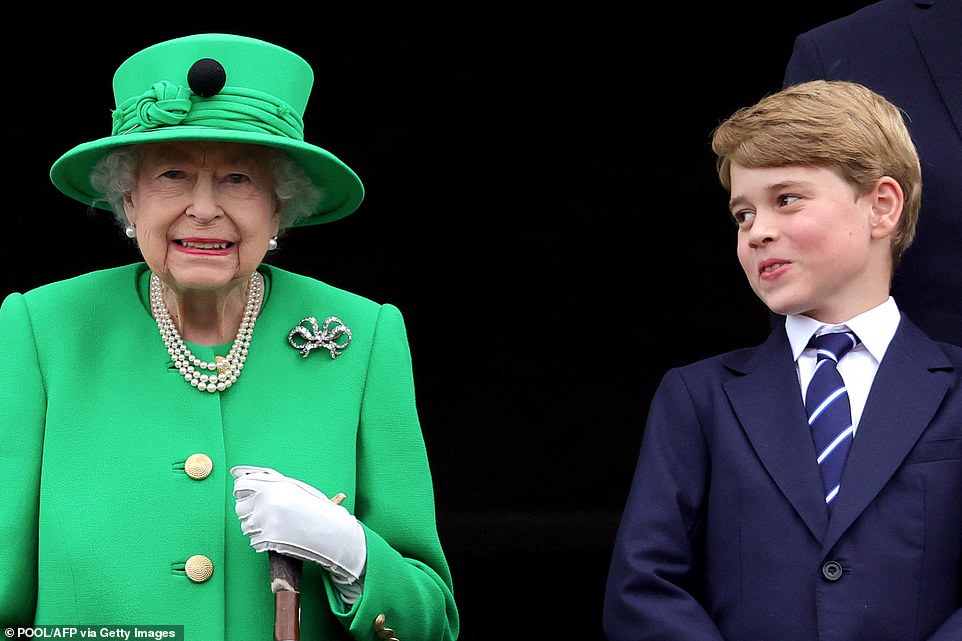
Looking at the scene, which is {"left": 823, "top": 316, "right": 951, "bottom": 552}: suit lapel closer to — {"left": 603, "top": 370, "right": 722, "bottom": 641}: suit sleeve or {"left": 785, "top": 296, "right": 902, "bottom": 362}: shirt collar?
{"left": 785, "top": 296, "right": 902, "bottom": 362}: shirt collar

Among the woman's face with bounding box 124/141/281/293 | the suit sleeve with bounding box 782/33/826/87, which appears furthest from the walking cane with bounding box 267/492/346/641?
the suit sleeve with bounding box 782/33/826/87

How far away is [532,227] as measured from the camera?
237 inches

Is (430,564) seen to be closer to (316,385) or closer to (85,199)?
(316,385)

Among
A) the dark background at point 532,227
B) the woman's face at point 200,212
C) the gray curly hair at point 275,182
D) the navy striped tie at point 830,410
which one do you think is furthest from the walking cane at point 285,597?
the dark background at point 532,227

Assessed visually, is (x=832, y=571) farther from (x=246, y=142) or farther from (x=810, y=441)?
(x=246, y=142)

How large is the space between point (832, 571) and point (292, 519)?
86cm

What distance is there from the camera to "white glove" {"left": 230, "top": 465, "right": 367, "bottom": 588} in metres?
2.82

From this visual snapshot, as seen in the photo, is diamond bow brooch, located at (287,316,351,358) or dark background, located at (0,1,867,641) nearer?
diamond bow brooch, located at (287,316,351,358)

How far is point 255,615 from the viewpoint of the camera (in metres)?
3.00

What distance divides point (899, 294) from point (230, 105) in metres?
1.26

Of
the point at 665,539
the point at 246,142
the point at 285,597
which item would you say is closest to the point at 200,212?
the point at 246,142

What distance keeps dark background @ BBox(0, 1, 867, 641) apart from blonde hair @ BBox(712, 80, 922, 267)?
8.79 feet

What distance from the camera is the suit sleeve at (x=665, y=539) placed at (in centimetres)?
299

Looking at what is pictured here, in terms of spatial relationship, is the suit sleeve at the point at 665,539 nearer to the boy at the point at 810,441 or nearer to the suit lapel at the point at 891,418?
the boy at the point at 810,441
